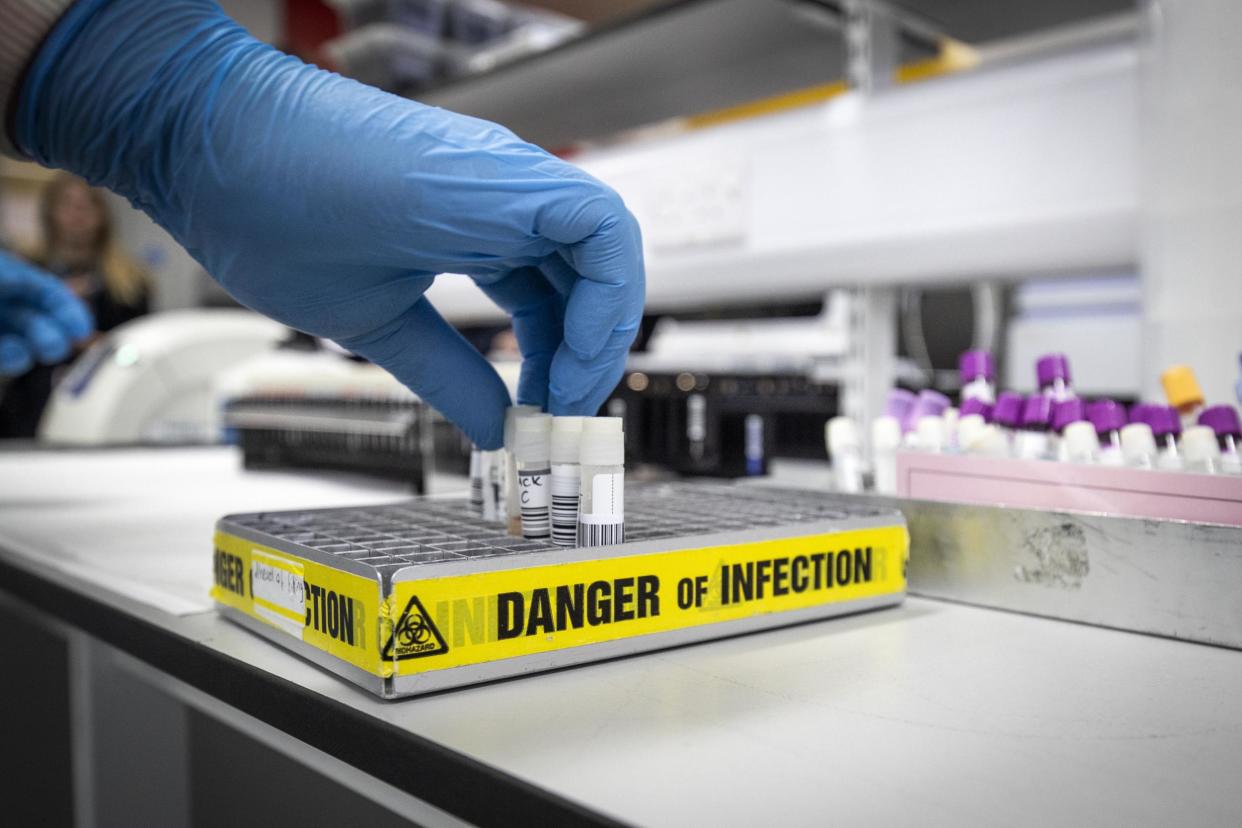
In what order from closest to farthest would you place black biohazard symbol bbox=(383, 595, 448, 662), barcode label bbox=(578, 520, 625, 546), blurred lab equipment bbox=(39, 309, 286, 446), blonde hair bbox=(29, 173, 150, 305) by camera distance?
1. black biohazard symbol bbox=(383, 595, 448, 662)
2. barcode label bbox=(578, 520, 625, 546)
3. blurred lab equipment bbox=(39, 309, 286, 446)
4. blonde hair bbox=(29, 173, 150, 305)

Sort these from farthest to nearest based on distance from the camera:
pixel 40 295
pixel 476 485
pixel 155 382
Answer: pixel 155 382 < pixel 40 295 < pixel 476 485

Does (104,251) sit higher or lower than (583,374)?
higher

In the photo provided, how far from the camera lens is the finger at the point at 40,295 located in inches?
88.2

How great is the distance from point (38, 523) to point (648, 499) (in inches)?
38.2

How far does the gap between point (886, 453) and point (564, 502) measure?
410mm

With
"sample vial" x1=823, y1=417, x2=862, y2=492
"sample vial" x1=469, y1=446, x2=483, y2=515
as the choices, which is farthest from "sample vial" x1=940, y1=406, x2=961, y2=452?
"sample vial" x1=469, y1=446, x2=483, y2=515

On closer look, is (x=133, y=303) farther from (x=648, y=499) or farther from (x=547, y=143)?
(x=648, y=499)

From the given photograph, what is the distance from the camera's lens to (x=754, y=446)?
1501 mm

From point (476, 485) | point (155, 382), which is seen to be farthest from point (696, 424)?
point (155, 382)

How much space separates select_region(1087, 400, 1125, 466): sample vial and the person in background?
177 inches

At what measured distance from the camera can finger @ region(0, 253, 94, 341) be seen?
2.24 metres

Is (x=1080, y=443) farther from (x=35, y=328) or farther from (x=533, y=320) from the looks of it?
(x=35, y=328)

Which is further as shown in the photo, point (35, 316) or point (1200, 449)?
point (35, 316)

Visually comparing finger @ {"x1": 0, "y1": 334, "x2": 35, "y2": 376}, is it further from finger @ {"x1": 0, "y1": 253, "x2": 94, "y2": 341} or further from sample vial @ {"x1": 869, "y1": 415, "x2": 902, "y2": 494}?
sample vial @ {"x1": 869, "y1": 415, "x2": 902, "y2": 494}
